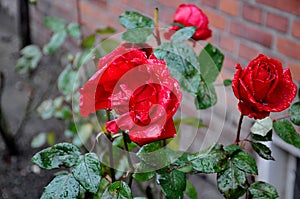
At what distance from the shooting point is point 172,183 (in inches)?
44.8

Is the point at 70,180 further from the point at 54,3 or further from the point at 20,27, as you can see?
the point at 20,27

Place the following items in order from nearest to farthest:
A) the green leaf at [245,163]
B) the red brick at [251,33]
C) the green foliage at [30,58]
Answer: the green leaf at [245,163] < the red brick at [251,33] < the green foliage at [30,58]

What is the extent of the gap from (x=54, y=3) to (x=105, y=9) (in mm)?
758

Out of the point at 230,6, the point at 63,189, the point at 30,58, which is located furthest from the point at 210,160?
the point at 30,58

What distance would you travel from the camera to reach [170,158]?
118 cm

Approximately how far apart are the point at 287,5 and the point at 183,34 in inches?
31.6

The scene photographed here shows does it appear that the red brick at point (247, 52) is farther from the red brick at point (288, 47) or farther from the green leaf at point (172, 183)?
the green leaf at point (172, 183)

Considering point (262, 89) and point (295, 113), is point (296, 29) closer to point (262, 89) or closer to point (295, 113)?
point (295, 113)

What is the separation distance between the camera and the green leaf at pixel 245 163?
1.14 m

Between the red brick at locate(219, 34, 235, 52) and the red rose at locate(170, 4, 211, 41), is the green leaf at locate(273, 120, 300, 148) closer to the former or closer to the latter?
the red rose at locate(170, 4, 211, 41)

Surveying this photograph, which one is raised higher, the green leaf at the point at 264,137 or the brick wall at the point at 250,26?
the green leaf at the point at 264,137

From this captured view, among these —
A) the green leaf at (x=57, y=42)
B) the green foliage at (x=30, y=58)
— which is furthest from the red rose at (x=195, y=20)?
the green foliage at (x=30, y=58)

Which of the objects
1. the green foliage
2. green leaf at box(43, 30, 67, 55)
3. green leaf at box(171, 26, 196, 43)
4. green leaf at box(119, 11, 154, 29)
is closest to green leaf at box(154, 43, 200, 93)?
green leaf at box(171, 26, 196, 43)

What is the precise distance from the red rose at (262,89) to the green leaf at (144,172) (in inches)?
8.9
